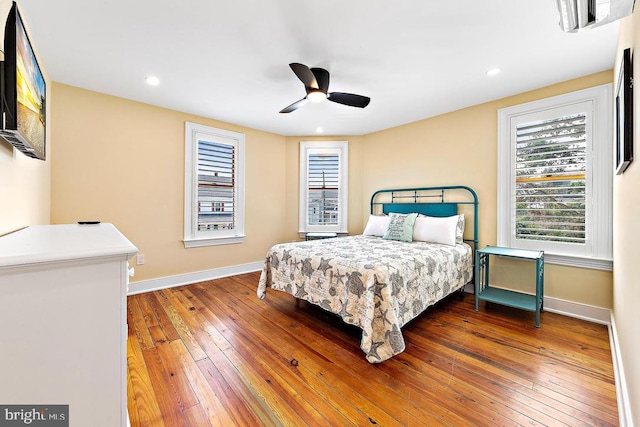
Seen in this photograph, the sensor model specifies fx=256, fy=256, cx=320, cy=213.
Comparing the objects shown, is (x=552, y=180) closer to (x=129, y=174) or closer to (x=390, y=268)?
(x=390, y=268)

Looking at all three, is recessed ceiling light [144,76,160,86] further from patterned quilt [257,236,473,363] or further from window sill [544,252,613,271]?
window sill [544,252,613,271]

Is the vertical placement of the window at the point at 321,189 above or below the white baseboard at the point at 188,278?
above

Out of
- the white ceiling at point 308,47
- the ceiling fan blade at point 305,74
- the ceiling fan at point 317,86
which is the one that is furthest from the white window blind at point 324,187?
the ceiling fan blade at point 305,74

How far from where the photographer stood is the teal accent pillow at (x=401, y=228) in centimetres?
336

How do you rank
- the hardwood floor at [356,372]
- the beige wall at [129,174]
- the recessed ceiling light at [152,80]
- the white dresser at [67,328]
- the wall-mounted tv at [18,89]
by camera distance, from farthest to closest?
the beige wall at [129,174]
the recessed ceiling light at [152,80]
the hardwood floor at [356,372]
the wall-mounted tv at [18,89]
the white dresser at [67,328]

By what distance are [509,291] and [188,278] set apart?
4136 mm

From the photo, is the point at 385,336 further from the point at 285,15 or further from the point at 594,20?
the point at 285,15

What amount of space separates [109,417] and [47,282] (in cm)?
56

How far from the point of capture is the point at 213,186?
13.0 ft

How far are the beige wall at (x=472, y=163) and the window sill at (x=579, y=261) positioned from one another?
53 mm

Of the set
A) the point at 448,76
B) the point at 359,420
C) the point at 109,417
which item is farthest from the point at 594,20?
the point at 109,417

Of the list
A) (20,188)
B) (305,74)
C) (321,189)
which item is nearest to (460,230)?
(321,189)

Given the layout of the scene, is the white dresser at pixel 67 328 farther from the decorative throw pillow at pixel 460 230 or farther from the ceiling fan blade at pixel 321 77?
the decorative throw pillow at pixel 460 230

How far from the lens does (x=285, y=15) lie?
180 centimetres
